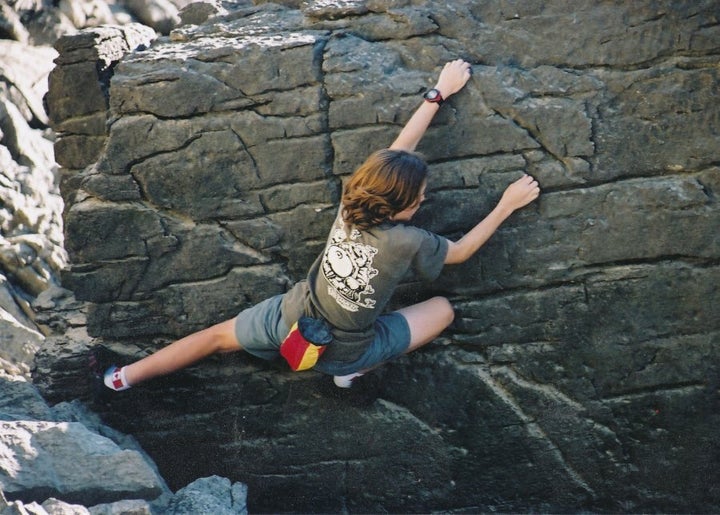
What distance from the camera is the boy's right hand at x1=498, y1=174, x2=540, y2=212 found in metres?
4.68

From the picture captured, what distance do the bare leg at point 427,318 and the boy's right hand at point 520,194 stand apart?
60cm

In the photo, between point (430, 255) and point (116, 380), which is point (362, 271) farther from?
point (116, 380)

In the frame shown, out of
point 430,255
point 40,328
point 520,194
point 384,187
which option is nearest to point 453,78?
point 520,194

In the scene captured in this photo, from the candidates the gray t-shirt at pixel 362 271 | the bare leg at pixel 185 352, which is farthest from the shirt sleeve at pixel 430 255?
the bare leg at pixel 185 352

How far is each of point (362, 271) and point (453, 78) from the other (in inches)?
42.5

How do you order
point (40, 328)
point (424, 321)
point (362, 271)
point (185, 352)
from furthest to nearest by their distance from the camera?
point (40, 328), point (185, 352), point (424, 321), point (362, 271)

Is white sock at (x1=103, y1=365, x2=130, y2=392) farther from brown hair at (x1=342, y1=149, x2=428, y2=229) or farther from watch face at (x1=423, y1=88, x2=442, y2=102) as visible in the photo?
watch face at (x1=423, y1=88, x2=442, y2=102)

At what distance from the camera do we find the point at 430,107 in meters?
4.61

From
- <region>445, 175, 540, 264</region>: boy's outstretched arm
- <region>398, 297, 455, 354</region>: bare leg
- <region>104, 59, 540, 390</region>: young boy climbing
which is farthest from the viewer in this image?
<region>398, 297, 455, 354</region>: bare leg

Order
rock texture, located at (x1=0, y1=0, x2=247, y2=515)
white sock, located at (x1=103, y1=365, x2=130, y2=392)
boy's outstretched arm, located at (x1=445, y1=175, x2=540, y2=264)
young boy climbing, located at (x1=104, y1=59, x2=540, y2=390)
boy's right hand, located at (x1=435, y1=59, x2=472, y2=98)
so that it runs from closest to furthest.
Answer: rock texture, located at (x1=0, y1=0, x2=247, y2=515)
young boy climbing, located at (x1=104, y1=59, x2=540, y2=390)
boy's outstretched arm, located at (x1=445, y1=175, x2=540, y2=264)
boy's right hand, located at (x1=435, y1=59, x2=472, y2=98)
white sock, located at (x1=103, y1=365, x2=130, y2=392)

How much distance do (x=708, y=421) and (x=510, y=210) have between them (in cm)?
157

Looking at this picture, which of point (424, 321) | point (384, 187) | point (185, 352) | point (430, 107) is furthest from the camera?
point (185, 352)

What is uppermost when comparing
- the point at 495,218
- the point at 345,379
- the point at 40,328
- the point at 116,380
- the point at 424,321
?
the point at 495,218

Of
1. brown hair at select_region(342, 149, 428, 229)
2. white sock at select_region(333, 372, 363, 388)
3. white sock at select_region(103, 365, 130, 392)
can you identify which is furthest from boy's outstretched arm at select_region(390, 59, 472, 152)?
white sock at select_region(103, 365, 130, 392)
